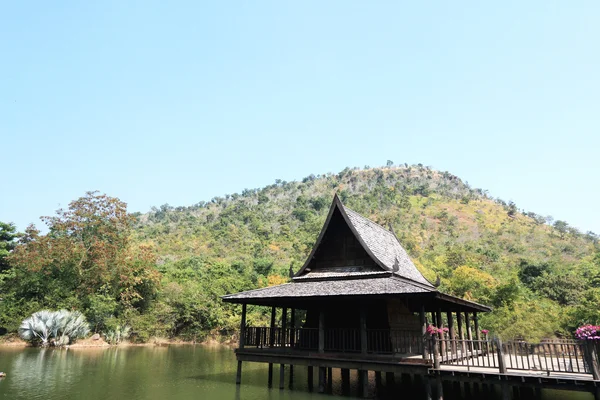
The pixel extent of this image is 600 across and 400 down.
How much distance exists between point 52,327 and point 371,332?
24420mm

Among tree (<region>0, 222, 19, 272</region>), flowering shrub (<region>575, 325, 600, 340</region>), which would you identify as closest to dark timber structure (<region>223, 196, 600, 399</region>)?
flowering shrub (<region>575, 325, 600, 340</region>)

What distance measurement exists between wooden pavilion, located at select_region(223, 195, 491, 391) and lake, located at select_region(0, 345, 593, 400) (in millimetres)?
1121

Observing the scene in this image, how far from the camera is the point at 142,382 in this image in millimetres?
14953

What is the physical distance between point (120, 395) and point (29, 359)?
1216 cm

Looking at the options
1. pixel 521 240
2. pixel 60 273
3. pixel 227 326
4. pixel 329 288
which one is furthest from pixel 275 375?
pixel 521 240

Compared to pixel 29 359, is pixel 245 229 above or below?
above

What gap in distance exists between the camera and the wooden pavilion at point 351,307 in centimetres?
1195

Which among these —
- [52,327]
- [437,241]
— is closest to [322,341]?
[52,327]

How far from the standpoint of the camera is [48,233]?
3409 centimetres

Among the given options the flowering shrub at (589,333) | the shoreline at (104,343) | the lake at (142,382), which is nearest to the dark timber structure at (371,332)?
the flowering shrub at (589,333)

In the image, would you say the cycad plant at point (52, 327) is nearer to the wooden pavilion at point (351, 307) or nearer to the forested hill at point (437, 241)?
the forested hill at point (437, 241)

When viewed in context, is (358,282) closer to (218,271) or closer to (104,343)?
(104,343)

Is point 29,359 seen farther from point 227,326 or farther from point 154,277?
point 227,326

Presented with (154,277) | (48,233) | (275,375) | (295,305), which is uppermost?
(48,233)
